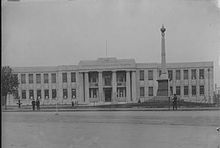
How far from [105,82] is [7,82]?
31.4 inches

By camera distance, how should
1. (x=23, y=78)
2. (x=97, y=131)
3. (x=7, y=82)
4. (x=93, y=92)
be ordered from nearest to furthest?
(x=7, y=82)
(x=23, y=78)
(x=97, y=131)
(x=93, y=92)

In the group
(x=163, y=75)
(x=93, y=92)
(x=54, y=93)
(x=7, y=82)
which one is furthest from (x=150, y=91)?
(x=7, y=82)

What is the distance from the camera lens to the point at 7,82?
2480 millimetres

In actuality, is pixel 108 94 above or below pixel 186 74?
below

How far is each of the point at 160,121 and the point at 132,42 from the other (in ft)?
4.03

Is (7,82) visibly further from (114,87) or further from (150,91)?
(150,91)

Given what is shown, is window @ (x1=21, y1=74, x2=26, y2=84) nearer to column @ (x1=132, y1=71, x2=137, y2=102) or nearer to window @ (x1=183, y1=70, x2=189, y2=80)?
column @ (x1=132, y1=71, x2=137, y2=102)

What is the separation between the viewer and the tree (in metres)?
2.44

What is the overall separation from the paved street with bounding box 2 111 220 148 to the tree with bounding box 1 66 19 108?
0.64ft

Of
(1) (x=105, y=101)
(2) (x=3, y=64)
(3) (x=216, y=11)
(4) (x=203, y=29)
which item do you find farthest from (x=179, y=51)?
(2) (x=3, y=64)

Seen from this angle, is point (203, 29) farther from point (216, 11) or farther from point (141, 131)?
point (141, 131)

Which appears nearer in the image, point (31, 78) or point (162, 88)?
point (31, 78)

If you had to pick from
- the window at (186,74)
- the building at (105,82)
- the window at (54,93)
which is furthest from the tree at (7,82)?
the window at (186,74)

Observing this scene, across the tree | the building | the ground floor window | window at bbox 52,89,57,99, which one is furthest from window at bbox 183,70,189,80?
the tree
